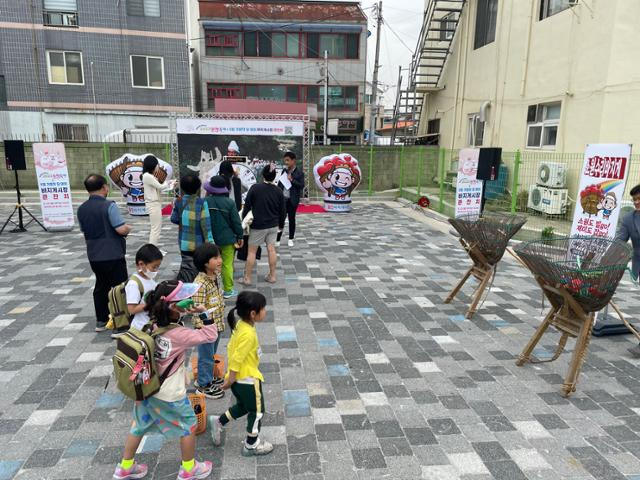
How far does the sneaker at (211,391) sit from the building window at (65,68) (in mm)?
21594

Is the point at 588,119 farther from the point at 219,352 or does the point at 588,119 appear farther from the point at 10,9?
the point at 10,9

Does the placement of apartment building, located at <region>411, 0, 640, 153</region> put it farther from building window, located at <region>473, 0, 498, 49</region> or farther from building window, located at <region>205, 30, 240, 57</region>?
building window, located at <region>205, 30, 240, 57</region>

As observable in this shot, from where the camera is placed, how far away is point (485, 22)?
15.6 metres

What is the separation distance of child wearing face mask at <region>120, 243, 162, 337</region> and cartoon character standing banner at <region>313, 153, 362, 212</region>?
1057cm

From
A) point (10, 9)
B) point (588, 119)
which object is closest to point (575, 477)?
point (588, 119)

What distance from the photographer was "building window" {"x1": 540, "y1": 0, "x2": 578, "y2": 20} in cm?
1161

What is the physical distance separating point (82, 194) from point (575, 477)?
1682 cm

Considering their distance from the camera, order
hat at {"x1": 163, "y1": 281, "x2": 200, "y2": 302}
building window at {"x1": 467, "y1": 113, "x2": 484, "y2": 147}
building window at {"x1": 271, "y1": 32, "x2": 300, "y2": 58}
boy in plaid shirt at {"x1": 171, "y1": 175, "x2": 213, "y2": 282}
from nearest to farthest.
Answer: hat at {"x1": 163, "y1": 281, "x2": 200, "y2": 302} < boy in plaid shirt at {"x1": 171, "y1": 175, "x2": 213, "y2": 282} < building window at {"x1": 467, "y1": 113, "x2": 484, "y2": 147} < building window at {"x1": 271, "y1": 32, "x2": 300, "y2": 58}

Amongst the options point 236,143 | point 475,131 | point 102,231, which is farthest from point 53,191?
point 475,131

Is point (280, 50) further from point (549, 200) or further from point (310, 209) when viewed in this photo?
point (549, 200)

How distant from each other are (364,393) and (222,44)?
27.3m

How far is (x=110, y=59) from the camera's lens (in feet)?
68.9

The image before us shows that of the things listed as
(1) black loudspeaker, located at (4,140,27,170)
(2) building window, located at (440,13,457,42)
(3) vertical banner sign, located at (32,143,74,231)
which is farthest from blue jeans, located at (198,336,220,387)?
(2) building window, located at (440,13,457,42)

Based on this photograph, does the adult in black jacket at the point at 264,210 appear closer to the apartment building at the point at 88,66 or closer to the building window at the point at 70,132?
the apartment building at the point at 88,66
